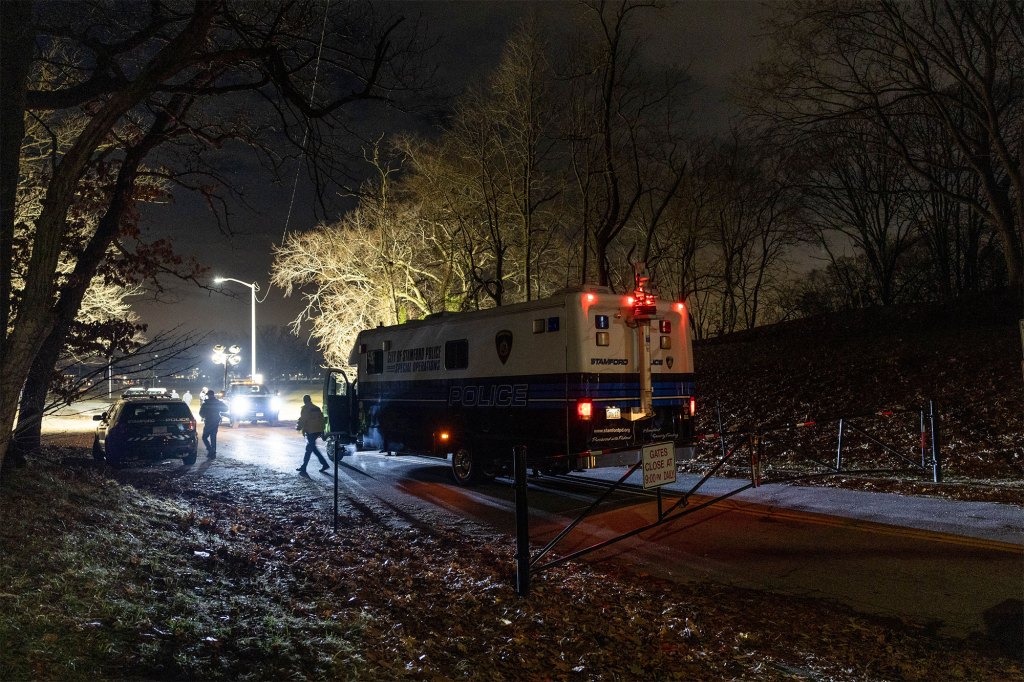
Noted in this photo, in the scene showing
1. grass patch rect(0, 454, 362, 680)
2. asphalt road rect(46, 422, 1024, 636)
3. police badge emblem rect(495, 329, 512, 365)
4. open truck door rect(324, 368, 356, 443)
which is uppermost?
police badge emblem rect(495, 329, 512, 365)

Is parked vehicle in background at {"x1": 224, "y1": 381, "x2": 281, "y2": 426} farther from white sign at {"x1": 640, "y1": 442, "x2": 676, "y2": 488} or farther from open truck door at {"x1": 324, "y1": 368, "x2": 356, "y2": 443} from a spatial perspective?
white sign at {"x1": 640, "y1": 442, "x2": 676, "y2": 488}

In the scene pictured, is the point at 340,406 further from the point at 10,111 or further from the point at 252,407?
the point at 252,407

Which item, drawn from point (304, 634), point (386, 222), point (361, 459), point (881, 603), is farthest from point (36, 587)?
point (386, 222)

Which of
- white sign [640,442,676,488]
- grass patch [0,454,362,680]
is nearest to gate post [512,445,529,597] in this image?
grass patch [0,454,362,680]

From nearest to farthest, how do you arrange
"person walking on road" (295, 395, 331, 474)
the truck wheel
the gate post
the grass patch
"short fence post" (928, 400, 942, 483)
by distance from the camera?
the grass patch < the gate post < "short fence post" (928, 400, 942, 483) < the truck wheel < "person walking on road" (295, 395, 331, 474)

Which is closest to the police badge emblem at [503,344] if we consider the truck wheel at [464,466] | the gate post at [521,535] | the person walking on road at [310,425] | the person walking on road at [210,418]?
the truck wheel at [464,466]

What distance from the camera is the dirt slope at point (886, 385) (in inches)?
484

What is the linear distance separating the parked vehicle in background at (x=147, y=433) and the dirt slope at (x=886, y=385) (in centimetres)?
1235

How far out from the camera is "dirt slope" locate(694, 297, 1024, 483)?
12281 millimetres

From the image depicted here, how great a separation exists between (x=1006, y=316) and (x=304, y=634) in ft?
66.3

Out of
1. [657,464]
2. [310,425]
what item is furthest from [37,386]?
[657,464]

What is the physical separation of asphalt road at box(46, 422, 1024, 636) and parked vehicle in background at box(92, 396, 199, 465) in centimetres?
491

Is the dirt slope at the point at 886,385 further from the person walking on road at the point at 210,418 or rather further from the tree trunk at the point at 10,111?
the person walking on road at the point at 210,418

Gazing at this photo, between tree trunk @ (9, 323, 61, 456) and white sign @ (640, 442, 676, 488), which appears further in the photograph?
tree trunk @ (9, 323, 61, 456)
